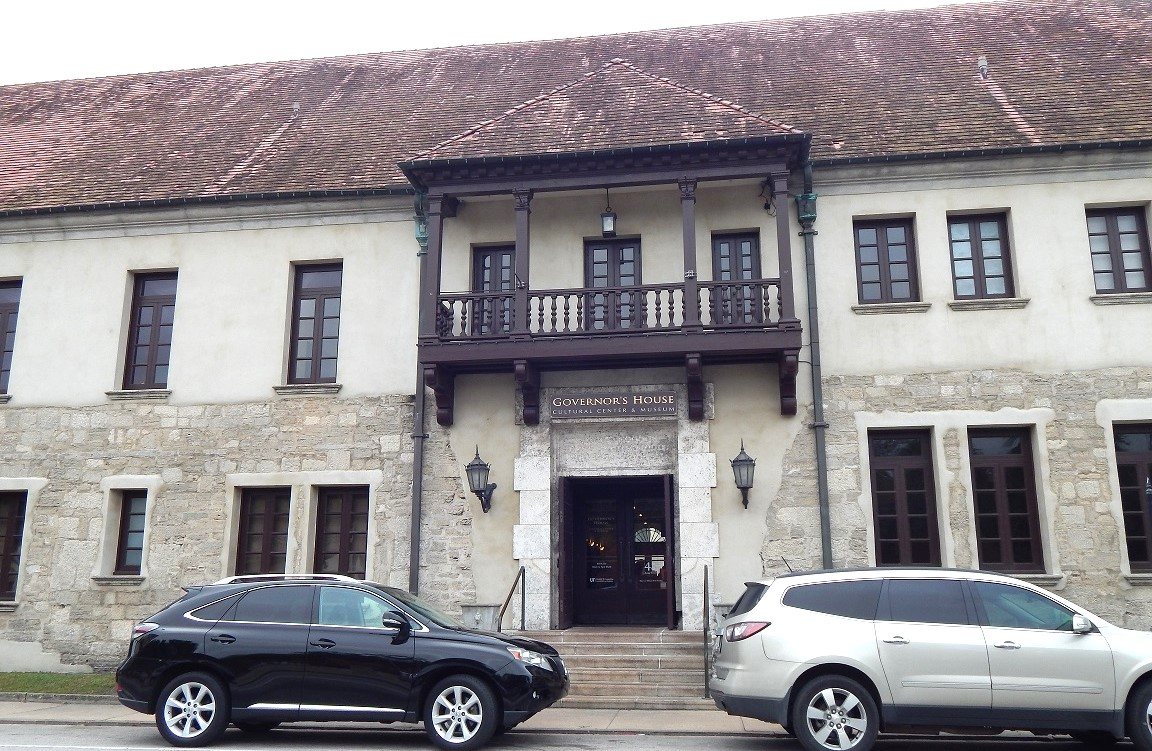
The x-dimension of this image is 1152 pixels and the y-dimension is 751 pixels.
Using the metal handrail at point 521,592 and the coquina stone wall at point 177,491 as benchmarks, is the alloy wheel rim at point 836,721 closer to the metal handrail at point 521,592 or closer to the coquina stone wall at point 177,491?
the metal handrail at point 521,592

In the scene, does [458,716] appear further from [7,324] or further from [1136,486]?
[7,324]

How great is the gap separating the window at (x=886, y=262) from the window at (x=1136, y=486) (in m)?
3.57

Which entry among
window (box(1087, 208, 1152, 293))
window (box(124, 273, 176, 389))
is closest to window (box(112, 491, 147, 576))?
window (box(124, 273, 176, 389))

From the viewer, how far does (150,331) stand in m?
16.2

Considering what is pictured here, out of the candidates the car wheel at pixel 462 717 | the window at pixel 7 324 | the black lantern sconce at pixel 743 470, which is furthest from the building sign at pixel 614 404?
the window at pixel 7 324

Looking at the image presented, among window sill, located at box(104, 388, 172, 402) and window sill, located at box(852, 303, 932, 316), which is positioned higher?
window sill, located at box(852, 303, 932, 316)

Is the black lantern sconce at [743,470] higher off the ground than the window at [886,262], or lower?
lower

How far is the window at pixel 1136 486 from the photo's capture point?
13.2 m

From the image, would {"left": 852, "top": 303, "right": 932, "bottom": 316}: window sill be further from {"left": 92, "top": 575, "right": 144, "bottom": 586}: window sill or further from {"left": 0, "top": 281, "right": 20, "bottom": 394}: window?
{"left": 0, "top": 281, "right": 20, "bottom": 394}: window

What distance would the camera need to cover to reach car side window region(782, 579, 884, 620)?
8492mm

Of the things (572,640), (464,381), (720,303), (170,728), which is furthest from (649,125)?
(170,728)

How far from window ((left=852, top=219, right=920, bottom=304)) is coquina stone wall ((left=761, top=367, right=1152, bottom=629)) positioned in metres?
1.36

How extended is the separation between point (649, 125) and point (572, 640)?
25.1 ft

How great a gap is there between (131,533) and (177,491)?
A: 1.18m
